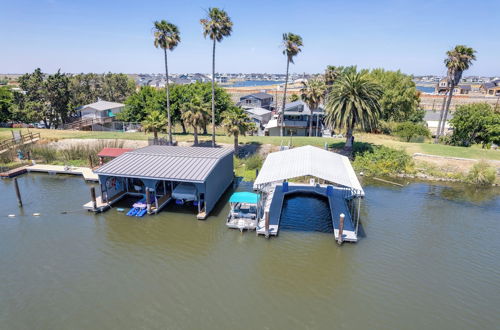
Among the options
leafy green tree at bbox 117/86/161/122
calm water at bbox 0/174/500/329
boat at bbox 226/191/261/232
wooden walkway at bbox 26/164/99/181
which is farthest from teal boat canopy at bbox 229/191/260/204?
leafy green tree at bbox 117/86/161/122

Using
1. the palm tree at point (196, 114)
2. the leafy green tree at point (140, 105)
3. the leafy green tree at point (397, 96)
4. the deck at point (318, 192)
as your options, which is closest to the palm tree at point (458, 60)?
the leafy green tree at point (397, 96)

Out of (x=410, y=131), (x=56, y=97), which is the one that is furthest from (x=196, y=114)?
(x=410, y=131)

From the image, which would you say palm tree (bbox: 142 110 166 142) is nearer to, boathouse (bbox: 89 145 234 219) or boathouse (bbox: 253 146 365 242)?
boathouse (bbox: 89 145 234 219)

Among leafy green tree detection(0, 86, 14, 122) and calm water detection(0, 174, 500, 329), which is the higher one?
leafy green tree detection(0, 86, 14, 122)

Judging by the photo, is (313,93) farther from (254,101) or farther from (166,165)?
(254,101)

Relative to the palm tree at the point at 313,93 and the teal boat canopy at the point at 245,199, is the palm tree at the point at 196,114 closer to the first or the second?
the palm tree at the point at 313,93

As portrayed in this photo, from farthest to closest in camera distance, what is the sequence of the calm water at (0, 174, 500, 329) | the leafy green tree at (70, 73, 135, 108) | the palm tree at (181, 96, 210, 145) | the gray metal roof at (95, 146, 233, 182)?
the leafy green tree at (70, 73, 135, 108), the palm tree at (181, 96, 210, 145), the gray metal roof at (95, 146, 233, 182), the calm water at (0, 174, 500, 329)

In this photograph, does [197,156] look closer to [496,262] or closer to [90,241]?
[90,241]
